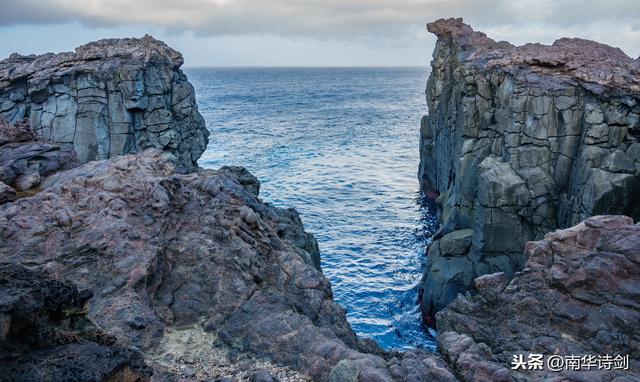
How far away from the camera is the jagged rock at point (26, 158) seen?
17.8 metres

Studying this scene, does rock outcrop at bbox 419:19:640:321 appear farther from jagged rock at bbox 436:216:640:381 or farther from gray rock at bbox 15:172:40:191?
gray rock at bbox 15:172:40:191

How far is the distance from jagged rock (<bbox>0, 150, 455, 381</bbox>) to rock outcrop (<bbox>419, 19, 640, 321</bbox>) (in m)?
20.4

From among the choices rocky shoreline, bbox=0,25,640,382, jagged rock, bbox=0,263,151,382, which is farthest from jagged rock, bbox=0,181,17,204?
jagged rock, bbox=0,263,151,382

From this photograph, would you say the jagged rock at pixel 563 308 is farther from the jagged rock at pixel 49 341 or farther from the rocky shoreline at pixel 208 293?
the jagged rock at pixel 49 341

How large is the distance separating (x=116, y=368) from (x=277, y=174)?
63.4m

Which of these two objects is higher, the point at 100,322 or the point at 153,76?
the point at 153,76

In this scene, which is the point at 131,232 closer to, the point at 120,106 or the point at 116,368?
the point at 116,368

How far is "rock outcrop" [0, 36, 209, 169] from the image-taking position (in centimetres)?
4047

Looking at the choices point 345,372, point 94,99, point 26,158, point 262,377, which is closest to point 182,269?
point 262,377

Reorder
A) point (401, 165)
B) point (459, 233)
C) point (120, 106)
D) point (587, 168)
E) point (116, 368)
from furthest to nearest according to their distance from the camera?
point (401, 165)
point (120, 106)
point (459, 233)
point (587, 168)
point (116, 368)

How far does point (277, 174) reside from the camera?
71.8 m

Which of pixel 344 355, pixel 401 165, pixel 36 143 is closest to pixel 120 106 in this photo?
pixel 36 143

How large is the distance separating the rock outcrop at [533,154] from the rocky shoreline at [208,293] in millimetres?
16346

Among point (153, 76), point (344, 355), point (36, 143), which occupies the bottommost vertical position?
point (344, 355)
